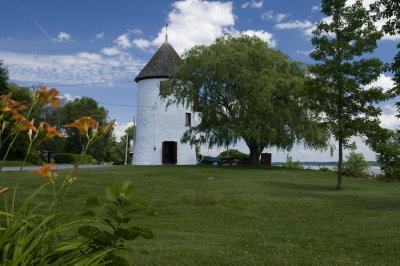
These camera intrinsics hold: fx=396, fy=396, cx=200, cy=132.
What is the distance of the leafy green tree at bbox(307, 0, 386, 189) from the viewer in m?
20.1

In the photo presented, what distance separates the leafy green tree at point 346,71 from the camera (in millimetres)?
20094

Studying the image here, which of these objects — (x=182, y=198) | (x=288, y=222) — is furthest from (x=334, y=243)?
(x=182, y=198)

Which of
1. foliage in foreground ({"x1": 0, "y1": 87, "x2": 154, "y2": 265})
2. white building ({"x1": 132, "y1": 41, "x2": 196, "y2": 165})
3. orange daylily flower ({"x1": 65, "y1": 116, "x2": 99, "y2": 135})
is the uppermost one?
white building ({"x1": 132, "y1": 41, "x2": 196, "y2": 165})

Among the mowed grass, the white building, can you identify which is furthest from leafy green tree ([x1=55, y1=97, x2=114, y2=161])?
the mowed grass

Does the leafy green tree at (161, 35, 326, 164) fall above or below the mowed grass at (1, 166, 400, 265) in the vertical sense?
above

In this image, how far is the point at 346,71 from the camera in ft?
66.8

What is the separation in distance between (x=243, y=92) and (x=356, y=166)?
18940mm

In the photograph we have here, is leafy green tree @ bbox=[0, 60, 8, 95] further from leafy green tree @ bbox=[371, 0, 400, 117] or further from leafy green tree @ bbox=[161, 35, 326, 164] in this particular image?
leafy green tree @ bbox=[371, 0, 400, 117]

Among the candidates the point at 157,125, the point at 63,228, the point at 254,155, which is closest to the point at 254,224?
the point at 63,228

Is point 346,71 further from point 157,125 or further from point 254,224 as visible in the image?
point 157,125

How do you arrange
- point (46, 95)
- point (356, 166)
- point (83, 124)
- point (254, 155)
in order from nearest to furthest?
point (83, 124) → point (46, 95) → point (254, 155) → point (356, 166)

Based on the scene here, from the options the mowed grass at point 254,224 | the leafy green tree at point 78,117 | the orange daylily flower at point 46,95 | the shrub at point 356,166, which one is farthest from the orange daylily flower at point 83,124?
the leafy green tree at point 78,117

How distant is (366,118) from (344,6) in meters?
6.02

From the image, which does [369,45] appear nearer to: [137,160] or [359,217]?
[359,217]
